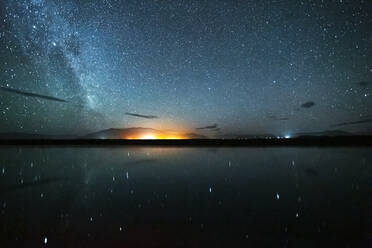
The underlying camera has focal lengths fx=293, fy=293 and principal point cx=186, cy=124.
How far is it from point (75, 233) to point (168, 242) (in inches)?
80.4

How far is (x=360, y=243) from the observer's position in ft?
18.1

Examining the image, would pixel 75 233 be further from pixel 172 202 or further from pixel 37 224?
pixel 172 202

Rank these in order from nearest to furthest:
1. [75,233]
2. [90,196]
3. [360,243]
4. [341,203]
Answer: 1. [360,243]
2. [75,233]
3. [341,203]
4. [90,196]

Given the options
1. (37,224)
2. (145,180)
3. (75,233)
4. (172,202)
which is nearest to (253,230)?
(172,202)

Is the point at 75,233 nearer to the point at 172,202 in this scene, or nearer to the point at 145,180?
the point at 172,202

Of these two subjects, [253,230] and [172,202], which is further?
[172,202]

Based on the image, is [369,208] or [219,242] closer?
[219,242]

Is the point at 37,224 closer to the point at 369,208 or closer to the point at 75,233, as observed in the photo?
the point at 75,233

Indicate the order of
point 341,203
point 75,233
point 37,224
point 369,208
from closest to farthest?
1. point 75,233
2. point 37,224
3. point 369,208
4. point 341,203

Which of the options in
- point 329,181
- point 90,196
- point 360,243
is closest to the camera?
point 360,243

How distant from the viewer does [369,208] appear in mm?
8023

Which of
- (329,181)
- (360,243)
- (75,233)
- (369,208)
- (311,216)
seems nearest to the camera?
(360,243)

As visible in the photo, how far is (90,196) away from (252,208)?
5.36 metres

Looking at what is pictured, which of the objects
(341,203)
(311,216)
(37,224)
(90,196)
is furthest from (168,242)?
(341,203)
